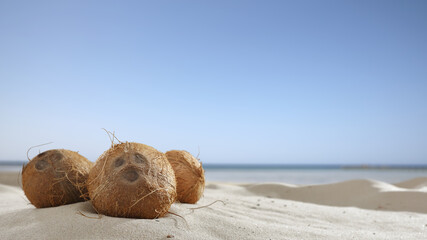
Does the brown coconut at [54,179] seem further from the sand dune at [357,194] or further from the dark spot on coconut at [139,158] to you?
the sand dune at [357,194]

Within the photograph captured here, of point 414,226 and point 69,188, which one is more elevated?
point 69,188

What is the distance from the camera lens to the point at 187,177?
196 inches

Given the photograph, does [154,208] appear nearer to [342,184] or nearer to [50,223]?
[50,223]

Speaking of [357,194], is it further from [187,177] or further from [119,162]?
[119,162]

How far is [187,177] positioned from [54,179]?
72.5 inches

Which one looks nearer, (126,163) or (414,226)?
(126,163)

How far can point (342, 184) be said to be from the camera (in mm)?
11320

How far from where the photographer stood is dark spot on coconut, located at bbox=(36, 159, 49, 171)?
452 cm

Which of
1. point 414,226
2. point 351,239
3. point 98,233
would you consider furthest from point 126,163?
point 414,226

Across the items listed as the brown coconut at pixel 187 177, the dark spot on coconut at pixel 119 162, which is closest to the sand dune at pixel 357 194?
the brown coconut at pixel 187 177

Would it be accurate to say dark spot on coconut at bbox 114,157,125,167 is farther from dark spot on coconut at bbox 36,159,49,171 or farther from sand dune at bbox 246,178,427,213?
sand dune at bbox 246,178,427,213

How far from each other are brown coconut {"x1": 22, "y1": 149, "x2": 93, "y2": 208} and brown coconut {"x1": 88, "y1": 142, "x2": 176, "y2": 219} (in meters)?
0.63

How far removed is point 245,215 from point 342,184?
717 cm

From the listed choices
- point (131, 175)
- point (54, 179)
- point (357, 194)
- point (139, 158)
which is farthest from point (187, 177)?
point (357, 194)
